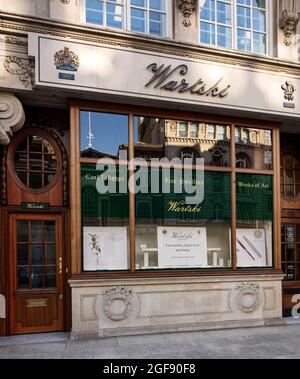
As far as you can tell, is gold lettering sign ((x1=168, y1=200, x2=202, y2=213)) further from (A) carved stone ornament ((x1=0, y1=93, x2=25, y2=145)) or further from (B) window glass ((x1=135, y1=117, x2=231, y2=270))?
(A) carved stone ornament ((x1=0, y1=93, x2=25, y2=145))

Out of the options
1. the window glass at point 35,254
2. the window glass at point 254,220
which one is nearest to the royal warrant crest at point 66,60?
the window glass at point 35,254

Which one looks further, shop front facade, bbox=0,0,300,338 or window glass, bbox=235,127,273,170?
window glass, bbox=235,127,273,170

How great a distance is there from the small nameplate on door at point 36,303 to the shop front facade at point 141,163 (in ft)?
0.06

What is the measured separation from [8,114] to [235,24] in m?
4.89

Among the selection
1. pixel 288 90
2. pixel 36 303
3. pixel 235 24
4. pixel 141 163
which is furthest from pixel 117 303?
pixel 235 24

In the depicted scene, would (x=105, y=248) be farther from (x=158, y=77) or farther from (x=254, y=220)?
(x=158, y=77)

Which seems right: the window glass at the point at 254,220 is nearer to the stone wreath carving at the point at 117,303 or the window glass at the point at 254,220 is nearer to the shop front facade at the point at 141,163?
the shop front facade at the point at 141,163

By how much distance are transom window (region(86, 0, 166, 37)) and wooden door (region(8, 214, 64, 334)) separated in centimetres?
377

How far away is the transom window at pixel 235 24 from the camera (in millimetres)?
7273

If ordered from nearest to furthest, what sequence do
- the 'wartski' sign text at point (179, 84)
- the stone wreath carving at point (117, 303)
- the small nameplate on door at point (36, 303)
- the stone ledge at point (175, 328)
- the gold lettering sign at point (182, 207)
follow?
the stone ledge at point (175, 328) < the stone wreath carving at point (117, 303) < the small nameplate on door at point (36, 303) < the 'wartski' sign text at point (179, 84) < the gold lettering sign at point (182, 207)

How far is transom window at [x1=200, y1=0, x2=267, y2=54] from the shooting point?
23.9 feet

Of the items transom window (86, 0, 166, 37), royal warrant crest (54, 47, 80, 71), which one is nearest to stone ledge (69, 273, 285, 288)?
royal warrant crest (54, 47, 80, 71)
